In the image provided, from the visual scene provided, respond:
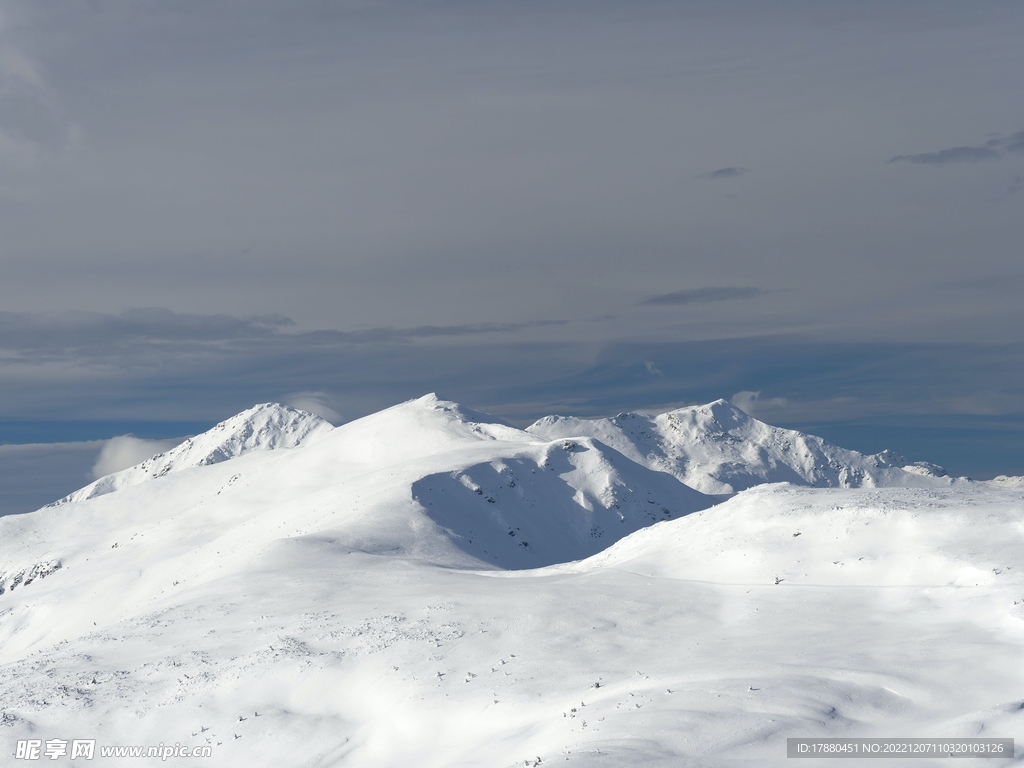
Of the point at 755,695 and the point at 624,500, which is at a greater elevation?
the point at 755,695

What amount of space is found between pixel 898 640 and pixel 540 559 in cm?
6723

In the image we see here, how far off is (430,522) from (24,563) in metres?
86.3

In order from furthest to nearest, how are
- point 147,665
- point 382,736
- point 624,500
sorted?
point 624,500 → point 147,665 → point 382,736

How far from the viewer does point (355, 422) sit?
174 metres

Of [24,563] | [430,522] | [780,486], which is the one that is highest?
[780,486]

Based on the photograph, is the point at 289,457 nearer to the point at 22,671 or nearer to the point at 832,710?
the point at 22,671

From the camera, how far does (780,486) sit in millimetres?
58500

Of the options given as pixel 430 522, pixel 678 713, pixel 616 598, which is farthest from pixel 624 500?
pixel 678 713

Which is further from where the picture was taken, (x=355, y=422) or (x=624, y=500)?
(x=355, y=422)

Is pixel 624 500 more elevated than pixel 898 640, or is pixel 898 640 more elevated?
pixel 898 640

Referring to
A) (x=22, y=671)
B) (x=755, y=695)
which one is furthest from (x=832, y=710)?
(x=22, y=671)

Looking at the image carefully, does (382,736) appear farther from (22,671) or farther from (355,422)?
(355,422)

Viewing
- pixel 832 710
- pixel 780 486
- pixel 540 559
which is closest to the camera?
pixel 832 710

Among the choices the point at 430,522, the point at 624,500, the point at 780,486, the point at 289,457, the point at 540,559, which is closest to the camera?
the point at 780,486
